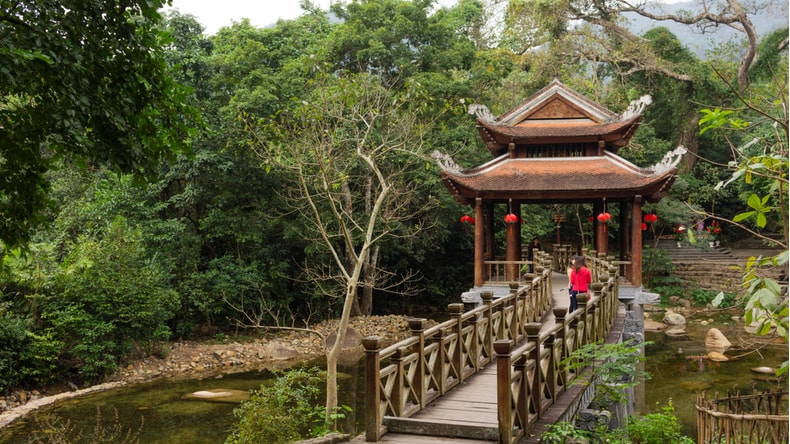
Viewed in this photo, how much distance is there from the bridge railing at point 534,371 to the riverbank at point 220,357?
315 inches

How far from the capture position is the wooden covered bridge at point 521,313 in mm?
6488

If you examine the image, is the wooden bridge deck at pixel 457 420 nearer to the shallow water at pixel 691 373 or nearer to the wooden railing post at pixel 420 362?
the wooden railing post at pixel 420 362

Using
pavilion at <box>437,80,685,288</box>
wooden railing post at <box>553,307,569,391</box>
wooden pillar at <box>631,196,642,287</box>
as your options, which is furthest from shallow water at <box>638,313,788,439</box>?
wooden railing post at <box>553,307,569,391</box>

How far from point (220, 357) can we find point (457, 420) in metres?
13.8

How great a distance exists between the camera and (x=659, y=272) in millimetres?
28938

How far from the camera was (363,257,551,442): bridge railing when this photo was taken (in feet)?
20.8

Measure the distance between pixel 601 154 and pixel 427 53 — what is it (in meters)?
7.89

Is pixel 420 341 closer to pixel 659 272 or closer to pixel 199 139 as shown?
pixel 199 139

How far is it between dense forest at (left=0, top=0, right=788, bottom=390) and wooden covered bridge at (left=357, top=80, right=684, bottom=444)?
2.00 meters

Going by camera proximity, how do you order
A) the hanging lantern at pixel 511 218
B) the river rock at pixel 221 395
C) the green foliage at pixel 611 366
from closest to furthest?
the green foliage at pixel 611 366 < the river rock at pixel 221 395 < the hanging lantern at pixel 511 218

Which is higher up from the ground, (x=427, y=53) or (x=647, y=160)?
(x=427, y=53)

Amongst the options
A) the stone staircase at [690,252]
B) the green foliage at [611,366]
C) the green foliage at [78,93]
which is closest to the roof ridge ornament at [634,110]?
the green foliage at [611,366]

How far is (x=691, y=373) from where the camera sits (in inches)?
696

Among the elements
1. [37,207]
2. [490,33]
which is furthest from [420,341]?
[490,33]
